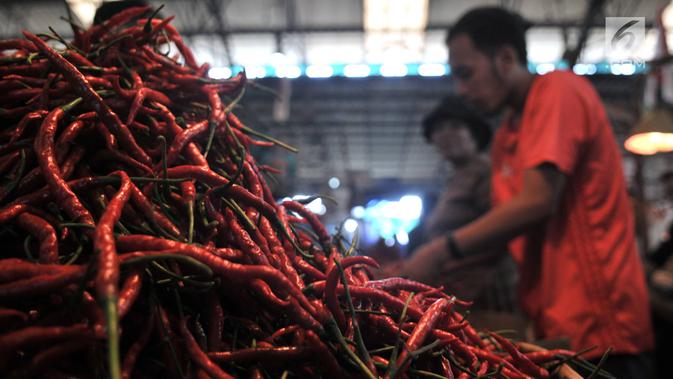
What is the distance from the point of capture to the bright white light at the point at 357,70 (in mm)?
10836

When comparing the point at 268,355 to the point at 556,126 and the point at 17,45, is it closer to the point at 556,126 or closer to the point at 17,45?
the point at 17,45

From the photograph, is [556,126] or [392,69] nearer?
[556,126]

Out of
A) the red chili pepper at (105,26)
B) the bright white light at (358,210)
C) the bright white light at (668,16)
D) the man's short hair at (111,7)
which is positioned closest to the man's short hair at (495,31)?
the man's short hair at (111,7)

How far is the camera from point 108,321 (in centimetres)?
42

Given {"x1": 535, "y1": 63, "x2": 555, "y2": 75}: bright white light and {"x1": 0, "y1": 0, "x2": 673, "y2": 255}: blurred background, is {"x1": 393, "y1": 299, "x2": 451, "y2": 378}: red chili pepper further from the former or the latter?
{"x1": 535, "y1": 63, "x2": 555, "y2": 75}: bright white light

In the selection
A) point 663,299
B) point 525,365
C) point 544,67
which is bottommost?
point 663,299

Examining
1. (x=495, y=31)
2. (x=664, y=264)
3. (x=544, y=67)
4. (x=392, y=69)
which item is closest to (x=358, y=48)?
(x=392, y=69)

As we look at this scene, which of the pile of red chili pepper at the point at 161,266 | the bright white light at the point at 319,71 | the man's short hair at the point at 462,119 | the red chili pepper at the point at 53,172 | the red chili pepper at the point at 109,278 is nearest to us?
the red chili pepper at the point at 109,278

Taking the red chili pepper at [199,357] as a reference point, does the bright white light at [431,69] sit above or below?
above

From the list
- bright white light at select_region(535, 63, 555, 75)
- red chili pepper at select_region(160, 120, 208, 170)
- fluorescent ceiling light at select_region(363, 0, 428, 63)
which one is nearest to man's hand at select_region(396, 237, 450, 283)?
red chili pepper at select_region(160, 120, 208, 170)

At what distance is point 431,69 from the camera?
10844 mm

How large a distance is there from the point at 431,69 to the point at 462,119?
821 cm

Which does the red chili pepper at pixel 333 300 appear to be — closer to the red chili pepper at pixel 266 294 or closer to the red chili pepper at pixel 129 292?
the red chili pepper at pixel 266 294

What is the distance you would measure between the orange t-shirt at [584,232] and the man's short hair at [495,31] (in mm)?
304
